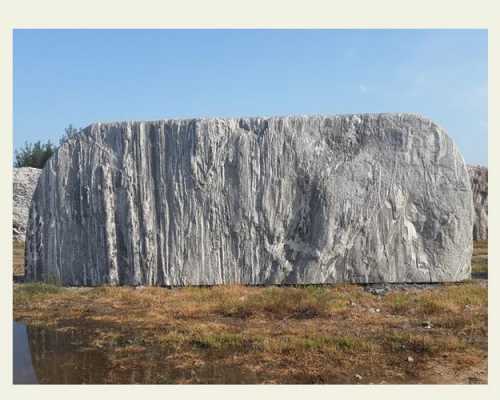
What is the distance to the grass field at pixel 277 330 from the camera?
385 cm

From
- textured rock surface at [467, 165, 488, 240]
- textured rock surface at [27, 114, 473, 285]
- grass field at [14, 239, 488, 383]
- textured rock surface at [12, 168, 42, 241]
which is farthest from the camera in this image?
textured rock surface at [12, 168, 42, 241]

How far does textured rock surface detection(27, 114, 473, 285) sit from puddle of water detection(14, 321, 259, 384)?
2.34 meters

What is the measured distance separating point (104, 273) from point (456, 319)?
4.76 metres

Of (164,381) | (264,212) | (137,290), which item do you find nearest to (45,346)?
(164,381)

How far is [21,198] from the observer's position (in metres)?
12.6

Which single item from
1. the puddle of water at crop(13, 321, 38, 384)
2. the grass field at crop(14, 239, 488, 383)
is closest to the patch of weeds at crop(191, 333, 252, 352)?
the grass field at crop(14, 239, 488, 383)

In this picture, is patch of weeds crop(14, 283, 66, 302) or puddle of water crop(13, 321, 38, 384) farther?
patch of weeds crop(14, 283, 66, 302)

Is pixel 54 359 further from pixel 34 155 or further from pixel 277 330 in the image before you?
pixel 34 155

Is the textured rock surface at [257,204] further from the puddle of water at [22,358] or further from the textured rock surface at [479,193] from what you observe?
the textured rock surface at [479,193]

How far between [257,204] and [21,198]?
8.63m

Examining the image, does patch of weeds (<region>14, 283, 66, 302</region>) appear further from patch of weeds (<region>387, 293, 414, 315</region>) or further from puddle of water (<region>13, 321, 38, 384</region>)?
patch of weeds (<region>387, 293, 414, 315</region>)

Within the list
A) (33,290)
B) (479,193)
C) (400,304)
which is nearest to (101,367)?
(33,290)

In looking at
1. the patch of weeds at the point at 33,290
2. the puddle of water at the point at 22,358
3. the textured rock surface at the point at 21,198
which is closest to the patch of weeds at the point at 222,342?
the puddle of water at the point at 22,358

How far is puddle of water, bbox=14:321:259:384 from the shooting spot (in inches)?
147
